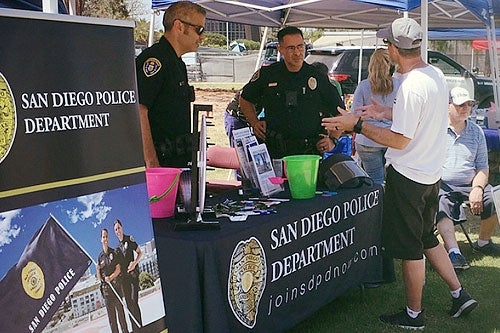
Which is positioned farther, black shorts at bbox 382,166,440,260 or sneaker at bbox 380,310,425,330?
sneaker at bbox 380,310,425,330

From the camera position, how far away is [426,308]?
3637 mm

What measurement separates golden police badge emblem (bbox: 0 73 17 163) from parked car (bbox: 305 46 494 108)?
10550 millimetres

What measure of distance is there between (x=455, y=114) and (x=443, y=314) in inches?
64.3

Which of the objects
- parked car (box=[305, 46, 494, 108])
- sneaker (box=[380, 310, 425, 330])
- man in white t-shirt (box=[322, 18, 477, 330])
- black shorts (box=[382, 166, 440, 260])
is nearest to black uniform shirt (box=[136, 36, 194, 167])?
man in white t-shirt (box=[322, 18, 477, 330])

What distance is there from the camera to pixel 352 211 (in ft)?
10.8

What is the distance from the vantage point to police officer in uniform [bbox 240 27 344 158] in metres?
3.88

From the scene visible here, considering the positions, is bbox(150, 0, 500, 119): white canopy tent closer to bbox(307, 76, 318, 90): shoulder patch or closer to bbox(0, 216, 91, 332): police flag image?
bbox(307, 76, 318, 90): shoulder patch

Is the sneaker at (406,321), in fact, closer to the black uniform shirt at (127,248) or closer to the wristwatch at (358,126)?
the wristwatch at (358,126)

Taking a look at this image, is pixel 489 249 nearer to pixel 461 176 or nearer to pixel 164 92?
pixel 461 176

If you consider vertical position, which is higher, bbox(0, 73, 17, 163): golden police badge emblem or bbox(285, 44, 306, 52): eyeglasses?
bbox(285, 44, 306, 52): eyeglasses

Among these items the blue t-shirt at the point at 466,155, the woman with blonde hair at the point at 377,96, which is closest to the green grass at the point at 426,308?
the blue t-shirt at the point at 466,155

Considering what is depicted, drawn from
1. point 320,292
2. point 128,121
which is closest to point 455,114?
point 320,292

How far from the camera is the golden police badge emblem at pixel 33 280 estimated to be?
143 centimetres

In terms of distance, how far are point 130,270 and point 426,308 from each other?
2437 millimetres
